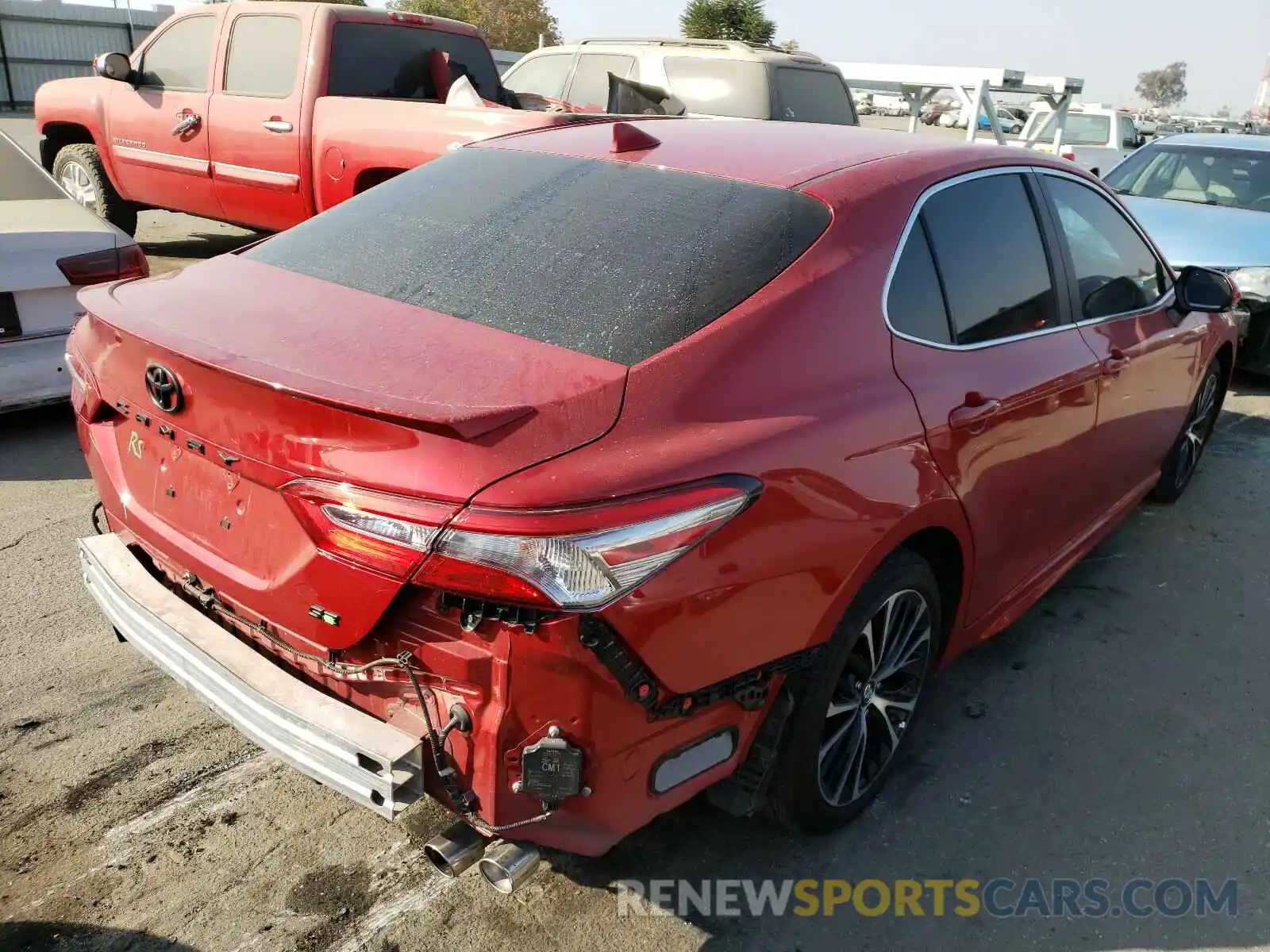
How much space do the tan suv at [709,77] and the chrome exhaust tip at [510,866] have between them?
750 centimetres

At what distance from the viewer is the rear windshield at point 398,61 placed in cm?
727

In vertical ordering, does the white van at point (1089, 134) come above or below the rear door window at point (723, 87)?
below

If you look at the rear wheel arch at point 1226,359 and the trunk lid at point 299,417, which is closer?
the trunk lid at point 299,417

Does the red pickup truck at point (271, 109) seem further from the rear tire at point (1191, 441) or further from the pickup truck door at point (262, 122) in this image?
the rear tire at point (1191, 441)

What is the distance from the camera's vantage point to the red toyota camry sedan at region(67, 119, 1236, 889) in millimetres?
1958

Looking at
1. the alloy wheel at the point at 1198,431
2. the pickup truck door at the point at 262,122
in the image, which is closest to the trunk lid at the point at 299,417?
the alloy wheel at the point at 1198,431

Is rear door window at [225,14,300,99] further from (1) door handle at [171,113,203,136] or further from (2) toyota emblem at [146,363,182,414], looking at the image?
(2) toyota emblem at [146,363,182,414]

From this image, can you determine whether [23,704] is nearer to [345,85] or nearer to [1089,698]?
[1089,698]

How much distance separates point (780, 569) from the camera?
2.19 metres

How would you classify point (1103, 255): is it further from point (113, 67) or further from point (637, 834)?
point (113, 67)

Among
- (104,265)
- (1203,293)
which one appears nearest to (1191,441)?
(1203,293)

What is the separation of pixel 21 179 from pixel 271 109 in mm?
1957

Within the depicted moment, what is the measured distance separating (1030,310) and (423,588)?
87.0 inches

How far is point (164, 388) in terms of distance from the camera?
235 cm
